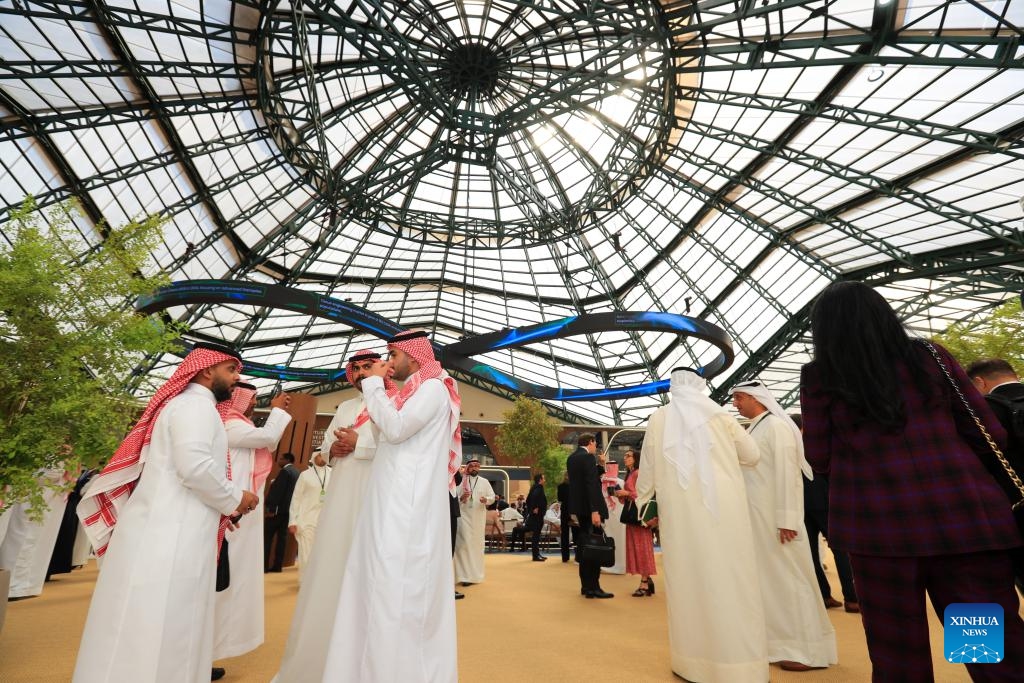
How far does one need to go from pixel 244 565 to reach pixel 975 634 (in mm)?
4553

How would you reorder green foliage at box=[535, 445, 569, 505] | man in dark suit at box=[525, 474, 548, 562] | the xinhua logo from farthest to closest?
green foliage at box=[535, 445, 569, 505] < man in dark suit at box=[525, 474, 548, 562] < the xinhua logo

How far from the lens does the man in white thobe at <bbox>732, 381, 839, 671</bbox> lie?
4.14 metres

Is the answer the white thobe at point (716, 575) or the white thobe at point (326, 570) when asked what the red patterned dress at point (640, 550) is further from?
the white thobe at point (326, 570)

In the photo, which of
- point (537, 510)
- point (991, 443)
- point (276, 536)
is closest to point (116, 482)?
point (991, 443)

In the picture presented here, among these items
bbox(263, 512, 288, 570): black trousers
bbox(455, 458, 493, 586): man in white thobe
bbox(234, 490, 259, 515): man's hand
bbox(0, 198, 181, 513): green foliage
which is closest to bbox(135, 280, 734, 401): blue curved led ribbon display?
bbox(263, 512, 288, 570): black trousers

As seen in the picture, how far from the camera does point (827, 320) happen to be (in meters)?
2.20

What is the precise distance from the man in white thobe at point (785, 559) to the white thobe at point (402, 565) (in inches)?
103

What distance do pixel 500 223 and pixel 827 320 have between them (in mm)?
15624

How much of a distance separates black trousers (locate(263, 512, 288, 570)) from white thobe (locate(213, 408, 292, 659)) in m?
5.77

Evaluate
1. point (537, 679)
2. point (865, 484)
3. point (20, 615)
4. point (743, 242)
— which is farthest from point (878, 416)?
point (743, 242)

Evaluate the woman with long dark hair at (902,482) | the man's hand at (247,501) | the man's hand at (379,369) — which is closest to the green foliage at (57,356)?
the man's hand at (247,501)

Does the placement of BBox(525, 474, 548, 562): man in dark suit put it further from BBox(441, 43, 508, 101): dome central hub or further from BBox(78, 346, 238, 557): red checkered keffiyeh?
BBox(78, 346, 238, 557): red checkered keffiyeh

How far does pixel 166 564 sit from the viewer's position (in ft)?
9.07

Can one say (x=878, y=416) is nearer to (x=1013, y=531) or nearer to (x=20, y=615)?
(x=1013, y=531)
